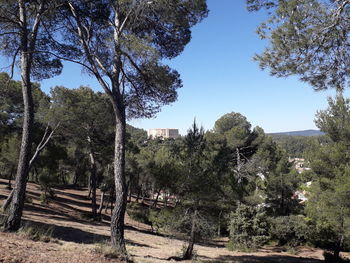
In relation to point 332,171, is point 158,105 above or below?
above

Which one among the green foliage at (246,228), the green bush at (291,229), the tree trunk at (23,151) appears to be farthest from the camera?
the green bush at (291,229)

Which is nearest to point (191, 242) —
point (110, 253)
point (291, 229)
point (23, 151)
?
point (110, 253)

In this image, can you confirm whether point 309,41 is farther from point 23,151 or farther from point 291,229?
point 291,229

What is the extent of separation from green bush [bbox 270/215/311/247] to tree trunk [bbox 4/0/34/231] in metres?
17.1

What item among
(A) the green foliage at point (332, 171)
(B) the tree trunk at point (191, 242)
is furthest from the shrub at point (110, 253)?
(A) the green foliage at point (332, 171)

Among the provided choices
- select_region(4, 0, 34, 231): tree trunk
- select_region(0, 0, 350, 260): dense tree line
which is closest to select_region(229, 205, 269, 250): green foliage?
select_region(0, 0, 350, 260): dense tree line

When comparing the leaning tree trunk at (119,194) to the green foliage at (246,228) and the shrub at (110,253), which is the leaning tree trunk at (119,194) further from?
the green foliage at (246,228)

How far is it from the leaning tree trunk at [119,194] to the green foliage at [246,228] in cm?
1163

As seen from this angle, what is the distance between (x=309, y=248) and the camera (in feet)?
66.0

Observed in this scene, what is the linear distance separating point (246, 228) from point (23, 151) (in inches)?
558

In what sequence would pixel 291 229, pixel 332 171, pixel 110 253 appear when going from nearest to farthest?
pixel 110 253 → pixel 332 171 → pixel 291 229

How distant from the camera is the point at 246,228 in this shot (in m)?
17.4

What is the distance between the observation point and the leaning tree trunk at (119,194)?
6449 millimetres

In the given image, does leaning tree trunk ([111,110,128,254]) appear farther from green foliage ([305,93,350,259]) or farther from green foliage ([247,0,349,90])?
green foliage ([305,93,350,259])
